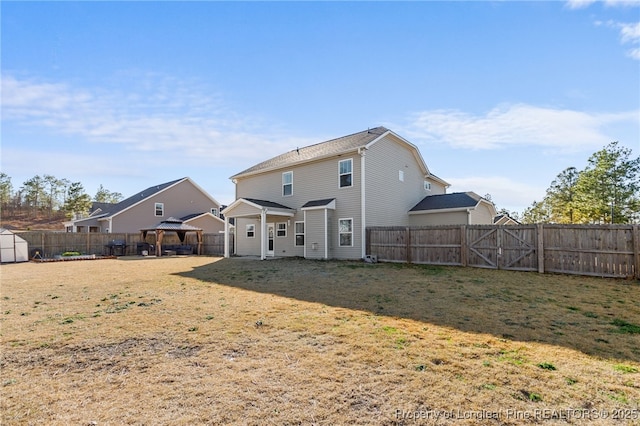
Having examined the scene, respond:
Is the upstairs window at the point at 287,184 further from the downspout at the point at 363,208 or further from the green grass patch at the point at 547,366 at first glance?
the green grass patch at the point at 547,366

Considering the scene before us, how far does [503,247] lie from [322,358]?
10.3 m

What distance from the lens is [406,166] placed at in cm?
1853

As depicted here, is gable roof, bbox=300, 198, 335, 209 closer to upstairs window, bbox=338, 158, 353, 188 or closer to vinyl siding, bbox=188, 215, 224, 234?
upstairs window, bbox=338, 158, 353, 188

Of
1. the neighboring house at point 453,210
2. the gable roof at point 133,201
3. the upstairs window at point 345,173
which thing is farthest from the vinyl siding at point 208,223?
the neighboring house at point 453,210

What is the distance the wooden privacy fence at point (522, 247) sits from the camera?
378 inches

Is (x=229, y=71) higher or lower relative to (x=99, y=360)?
higher

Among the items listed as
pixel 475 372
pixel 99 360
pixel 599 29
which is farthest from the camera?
pixel 599 29

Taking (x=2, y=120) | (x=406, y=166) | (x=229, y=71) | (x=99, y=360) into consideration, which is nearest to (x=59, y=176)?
(x=2, y=120)

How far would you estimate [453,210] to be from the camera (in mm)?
17344

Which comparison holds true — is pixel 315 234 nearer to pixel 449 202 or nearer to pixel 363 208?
pixel 363 208

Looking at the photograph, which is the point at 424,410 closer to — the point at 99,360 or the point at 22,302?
the point at 99,360

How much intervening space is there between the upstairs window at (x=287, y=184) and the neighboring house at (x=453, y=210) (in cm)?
715

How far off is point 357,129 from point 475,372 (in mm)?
17621

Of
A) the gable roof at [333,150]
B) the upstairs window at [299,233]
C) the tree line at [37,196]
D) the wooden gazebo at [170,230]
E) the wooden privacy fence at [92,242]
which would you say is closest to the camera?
the gable roof at [333,150]
